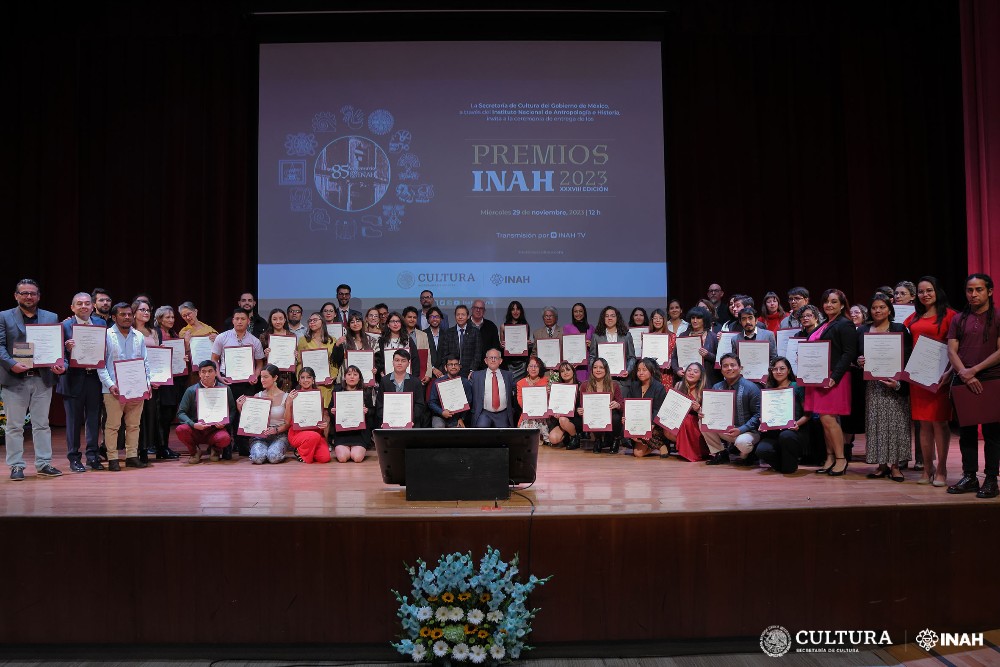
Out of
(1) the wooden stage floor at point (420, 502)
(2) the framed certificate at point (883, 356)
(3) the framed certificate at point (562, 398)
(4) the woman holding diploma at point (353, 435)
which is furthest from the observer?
(3) the framed certificate at point (562, 398)

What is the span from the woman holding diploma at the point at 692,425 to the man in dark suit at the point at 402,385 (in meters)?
2.27

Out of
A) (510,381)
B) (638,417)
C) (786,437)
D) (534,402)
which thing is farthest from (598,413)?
(786,437)

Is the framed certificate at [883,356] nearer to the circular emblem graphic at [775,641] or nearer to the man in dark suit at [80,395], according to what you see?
the circular emblem graphic at [775,641]

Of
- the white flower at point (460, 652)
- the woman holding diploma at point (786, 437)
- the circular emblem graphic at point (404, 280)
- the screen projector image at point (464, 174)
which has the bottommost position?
the white flower at point (460, 652)

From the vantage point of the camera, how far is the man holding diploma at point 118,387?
19.8 feet

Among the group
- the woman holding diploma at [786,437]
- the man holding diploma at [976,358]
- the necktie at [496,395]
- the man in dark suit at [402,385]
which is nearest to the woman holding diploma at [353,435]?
the man in dark suit at [402,385]

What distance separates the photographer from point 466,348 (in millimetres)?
7926

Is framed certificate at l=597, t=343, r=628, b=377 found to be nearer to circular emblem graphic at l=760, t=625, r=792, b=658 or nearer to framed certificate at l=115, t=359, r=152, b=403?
circular emblem graphic at l=760, t=625, r=792, b=658

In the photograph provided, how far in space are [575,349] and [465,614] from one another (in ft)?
14.8

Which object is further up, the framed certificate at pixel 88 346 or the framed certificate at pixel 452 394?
the framed certificate at pixel 88 346

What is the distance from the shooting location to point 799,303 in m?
6.47

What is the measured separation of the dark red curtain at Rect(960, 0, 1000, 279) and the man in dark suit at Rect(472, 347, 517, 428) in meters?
5.05

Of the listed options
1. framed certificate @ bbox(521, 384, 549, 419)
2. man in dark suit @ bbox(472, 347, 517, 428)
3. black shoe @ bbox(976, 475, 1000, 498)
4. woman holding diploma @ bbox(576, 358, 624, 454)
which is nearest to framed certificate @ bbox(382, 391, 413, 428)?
man in dark suit @ bbox(472, 347, 517, 428)

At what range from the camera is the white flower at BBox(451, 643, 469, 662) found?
3525mm
